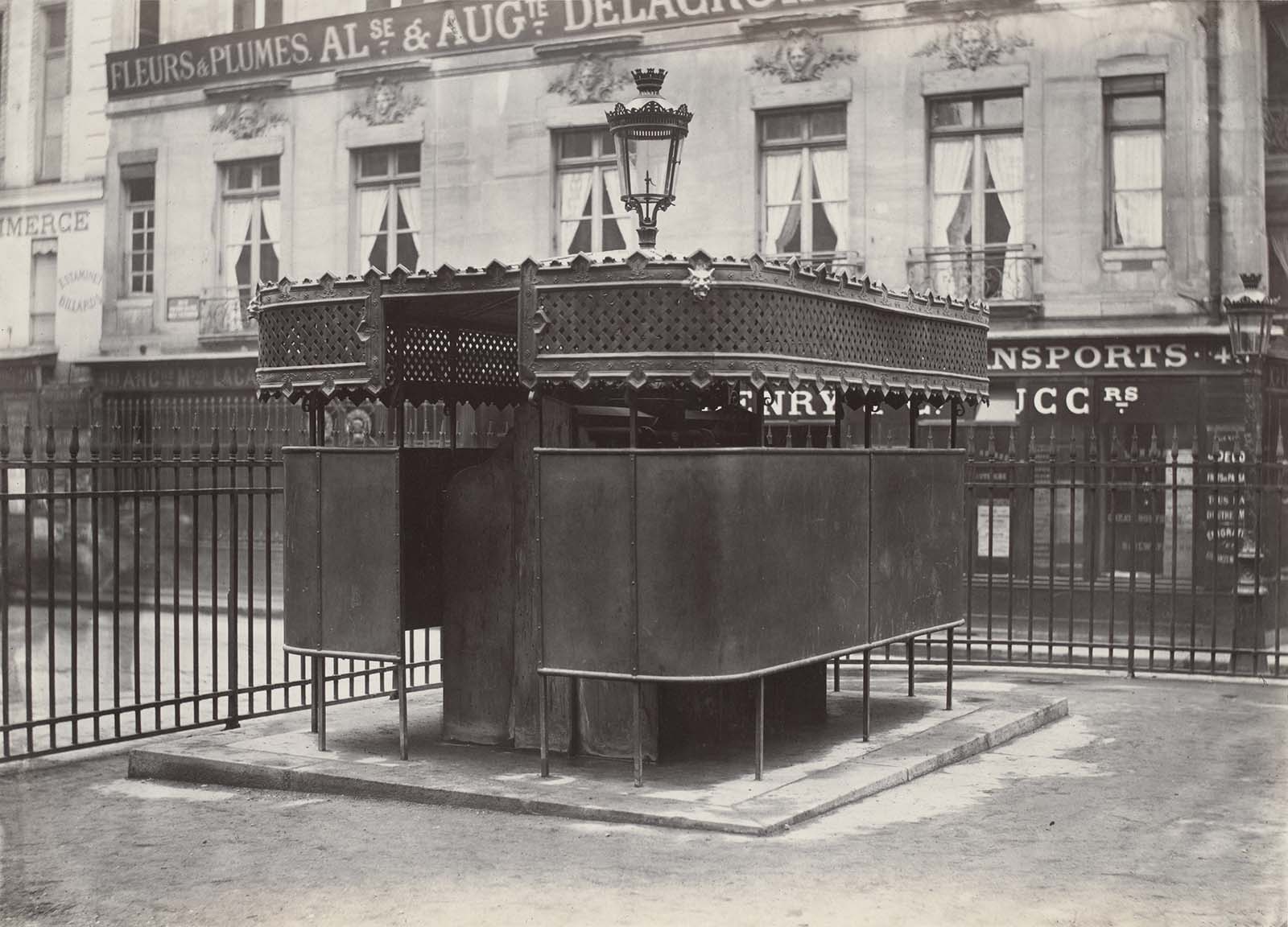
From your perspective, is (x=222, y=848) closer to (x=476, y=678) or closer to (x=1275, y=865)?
(x=476, y=678)

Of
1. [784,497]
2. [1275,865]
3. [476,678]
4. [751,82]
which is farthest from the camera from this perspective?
[751,82]

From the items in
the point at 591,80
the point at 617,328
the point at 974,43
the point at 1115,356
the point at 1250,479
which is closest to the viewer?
the point at 617,328

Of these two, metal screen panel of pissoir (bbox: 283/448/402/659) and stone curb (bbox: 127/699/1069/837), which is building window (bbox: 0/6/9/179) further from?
stone curb (bbox: 127/699/1069/837)

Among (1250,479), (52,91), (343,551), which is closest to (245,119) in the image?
(52,91)

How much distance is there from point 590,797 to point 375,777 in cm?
130

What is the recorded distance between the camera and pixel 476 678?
928 centimetres

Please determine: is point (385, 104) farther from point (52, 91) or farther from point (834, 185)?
point (834, 185)

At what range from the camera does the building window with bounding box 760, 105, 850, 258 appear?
2048 centimetres

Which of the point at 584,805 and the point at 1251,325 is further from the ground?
the point at 1251,325

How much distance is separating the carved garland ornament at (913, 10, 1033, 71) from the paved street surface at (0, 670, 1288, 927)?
12190mm

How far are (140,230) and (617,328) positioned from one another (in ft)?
65.9

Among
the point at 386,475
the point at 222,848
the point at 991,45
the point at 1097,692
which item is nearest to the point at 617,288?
the point at 386,475

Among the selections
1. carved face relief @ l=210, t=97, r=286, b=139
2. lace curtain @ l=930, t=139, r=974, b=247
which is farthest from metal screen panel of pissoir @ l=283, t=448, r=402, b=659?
carved face relief @ l=210, t=97, r=286, b=139

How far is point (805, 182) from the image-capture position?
20.6 meters
